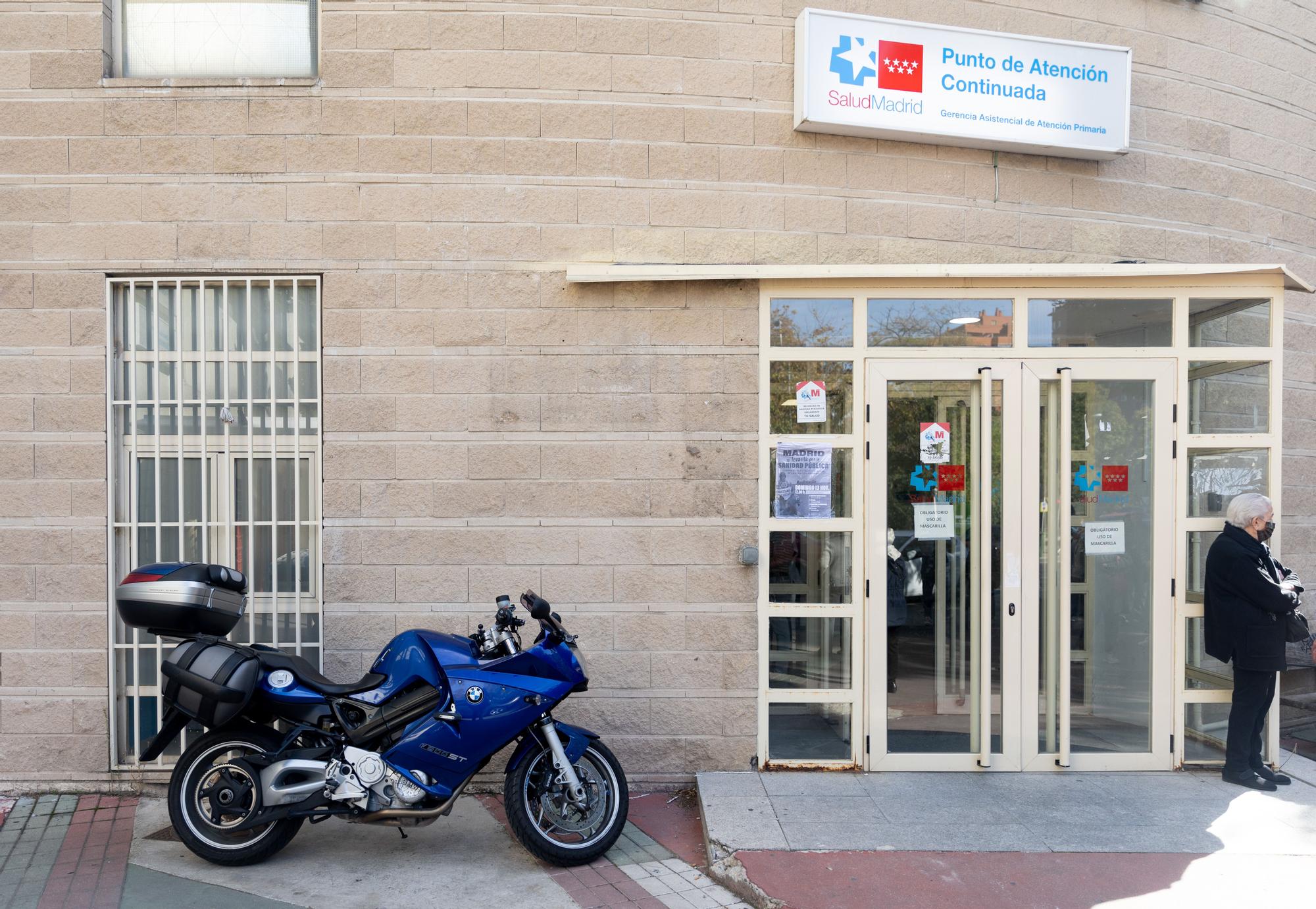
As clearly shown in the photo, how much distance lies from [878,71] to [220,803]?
5230mm

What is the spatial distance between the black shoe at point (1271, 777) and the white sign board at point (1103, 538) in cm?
141

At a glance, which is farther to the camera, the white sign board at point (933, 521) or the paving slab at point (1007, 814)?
the white sign board at point (933, 521)

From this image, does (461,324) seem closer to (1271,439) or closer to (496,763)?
(496,763)

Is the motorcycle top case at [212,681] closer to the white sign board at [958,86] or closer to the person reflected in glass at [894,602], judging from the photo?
the person reflected in glass at [894,602]

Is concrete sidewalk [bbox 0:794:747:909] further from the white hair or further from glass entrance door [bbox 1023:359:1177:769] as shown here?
the white hair

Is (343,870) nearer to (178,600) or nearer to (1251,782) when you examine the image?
(178,600)

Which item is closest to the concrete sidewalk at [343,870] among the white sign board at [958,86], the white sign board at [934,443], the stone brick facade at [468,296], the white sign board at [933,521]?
the stone brick facade at [468,296]

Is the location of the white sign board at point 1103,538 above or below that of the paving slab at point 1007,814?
above

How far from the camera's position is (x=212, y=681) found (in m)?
4.46

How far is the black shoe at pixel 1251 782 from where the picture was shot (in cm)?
549

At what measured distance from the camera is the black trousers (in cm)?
556

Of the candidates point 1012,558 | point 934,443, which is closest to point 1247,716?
point 1012,558

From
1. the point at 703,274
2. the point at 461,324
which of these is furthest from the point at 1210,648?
the point at 461,324

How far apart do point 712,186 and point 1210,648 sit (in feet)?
13.1
